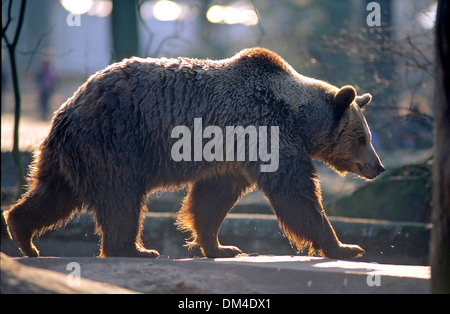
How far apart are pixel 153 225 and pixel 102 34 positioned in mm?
25296

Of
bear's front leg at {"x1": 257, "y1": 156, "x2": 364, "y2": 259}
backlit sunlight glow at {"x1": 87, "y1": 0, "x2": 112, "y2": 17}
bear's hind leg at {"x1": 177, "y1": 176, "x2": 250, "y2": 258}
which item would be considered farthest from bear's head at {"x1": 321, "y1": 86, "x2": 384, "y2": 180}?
backlit sunlight glow at {"x1": 87, "y1": 0, "x2": 112, "y2": 17}

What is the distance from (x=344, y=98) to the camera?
Answer: 20.8ft

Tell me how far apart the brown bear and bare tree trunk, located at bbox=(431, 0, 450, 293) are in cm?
198

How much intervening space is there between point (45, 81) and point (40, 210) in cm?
1505

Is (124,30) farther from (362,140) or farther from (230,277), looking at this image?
(230,277)

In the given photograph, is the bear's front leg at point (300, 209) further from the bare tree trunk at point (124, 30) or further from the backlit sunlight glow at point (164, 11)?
the backlit sunlight glow at point (164, 11)

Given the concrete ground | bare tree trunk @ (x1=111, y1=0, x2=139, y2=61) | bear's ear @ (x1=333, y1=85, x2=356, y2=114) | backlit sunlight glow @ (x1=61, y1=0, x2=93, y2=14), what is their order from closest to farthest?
1. the concrete ground
2. bear's ear @ (x1=333, y1=85, x2=356, y2=114)
3. backlit sunlight glow @ (x1=61, y1=0, x2=93, y2=14)
4. bare tree trunk @ (x1=111, y1=0, x2=139, y2=61)

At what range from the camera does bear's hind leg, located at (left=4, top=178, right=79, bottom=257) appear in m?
6.00

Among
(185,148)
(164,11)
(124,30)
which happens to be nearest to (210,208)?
(185,148)

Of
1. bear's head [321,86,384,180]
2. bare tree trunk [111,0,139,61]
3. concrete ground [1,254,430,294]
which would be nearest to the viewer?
concrete ground [1,254,430,294]

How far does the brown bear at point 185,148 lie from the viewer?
576cm

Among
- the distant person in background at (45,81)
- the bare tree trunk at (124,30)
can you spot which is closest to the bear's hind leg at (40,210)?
the bare tree trunk at (124,30)

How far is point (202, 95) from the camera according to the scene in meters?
6.11

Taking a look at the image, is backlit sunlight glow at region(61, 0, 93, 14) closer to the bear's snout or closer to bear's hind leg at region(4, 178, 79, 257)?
bear's hind leg at region(4, 178, 79, 257)
